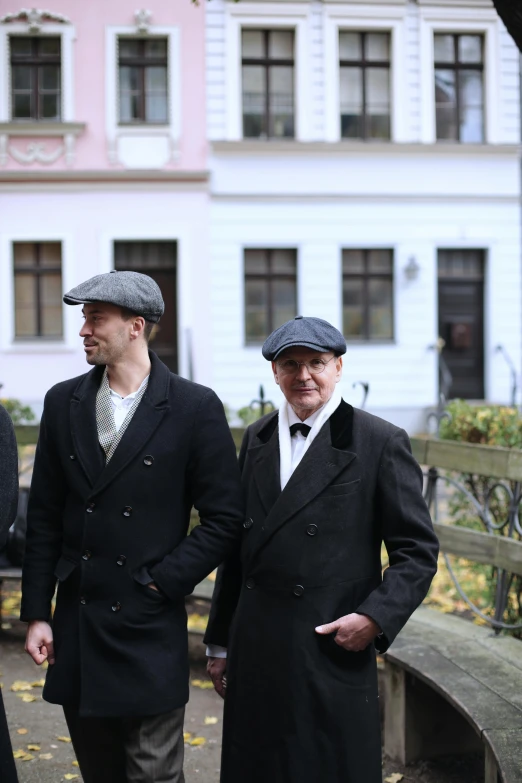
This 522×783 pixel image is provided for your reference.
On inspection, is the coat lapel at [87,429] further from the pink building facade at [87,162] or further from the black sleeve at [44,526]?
the pink building facade at [87,162]

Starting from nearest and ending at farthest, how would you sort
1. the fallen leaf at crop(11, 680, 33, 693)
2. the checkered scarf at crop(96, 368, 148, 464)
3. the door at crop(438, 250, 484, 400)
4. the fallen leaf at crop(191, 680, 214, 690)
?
the checkered scarf at crop(96, 368, 148, 464) < the fallen leaf at crop(11, 680, 33, 693) < the fallen leaf at crop(191, 680, 214, 690) < the door at crop(438, 250, 484, 400)

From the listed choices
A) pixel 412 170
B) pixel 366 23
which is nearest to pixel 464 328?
pixel 412 170

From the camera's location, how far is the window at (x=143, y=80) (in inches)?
647

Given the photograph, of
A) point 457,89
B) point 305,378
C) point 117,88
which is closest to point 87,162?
point 117,88

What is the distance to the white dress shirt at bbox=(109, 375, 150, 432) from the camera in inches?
113

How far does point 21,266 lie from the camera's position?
1644 centimetres

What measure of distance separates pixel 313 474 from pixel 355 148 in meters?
14.6

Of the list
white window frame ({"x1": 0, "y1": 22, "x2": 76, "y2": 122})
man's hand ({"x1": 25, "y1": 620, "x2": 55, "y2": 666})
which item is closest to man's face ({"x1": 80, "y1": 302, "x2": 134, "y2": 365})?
man's hand ({"x1": 25, "y1": 620, "x2": 55, "y2": 666})

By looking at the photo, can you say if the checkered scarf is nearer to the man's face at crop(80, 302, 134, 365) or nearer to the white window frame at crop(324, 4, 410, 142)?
the man's face at crop(80, 302, 134, 365)

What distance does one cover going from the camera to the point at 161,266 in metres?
16.7

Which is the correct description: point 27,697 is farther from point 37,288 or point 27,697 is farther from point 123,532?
point 37,288

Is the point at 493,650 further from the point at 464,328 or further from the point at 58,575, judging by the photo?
the point at 464,328

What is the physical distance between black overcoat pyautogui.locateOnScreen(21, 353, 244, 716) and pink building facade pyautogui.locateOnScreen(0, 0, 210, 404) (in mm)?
13458

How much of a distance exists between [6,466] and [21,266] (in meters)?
14.3
